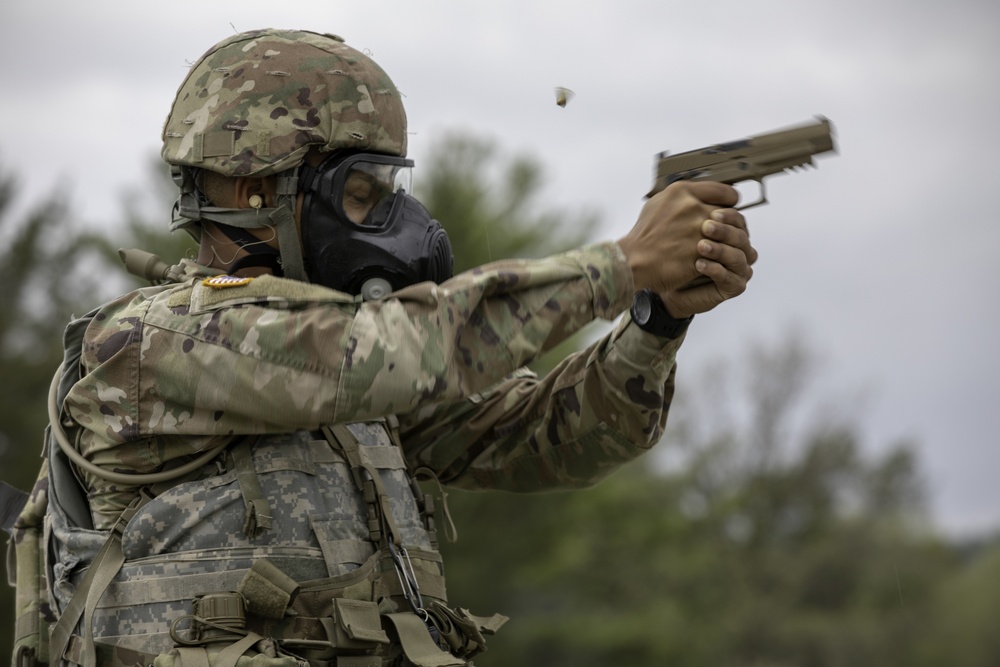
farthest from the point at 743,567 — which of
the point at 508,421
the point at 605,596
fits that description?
the point at 508,421

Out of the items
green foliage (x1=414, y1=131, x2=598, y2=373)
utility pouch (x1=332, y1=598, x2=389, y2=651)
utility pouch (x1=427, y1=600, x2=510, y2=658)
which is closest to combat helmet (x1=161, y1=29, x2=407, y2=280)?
utility pouch (x1=332, y1=598, x2=389, y2=651)

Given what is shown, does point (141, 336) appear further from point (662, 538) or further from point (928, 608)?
point (928, 608)

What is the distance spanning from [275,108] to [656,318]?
4.79ft

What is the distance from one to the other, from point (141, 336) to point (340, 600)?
102 centimetres

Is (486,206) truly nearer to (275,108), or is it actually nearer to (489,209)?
(489,209)

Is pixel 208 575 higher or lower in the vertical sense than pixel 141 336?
lower

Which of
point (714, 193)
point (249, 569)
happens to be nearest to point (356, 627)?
point (249, 569)

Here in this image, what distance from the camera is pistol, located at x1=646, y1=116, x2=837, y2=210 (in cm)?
387

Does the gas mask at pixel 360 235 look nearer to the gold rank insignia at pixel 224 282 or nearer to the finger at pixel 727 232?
the gold rank insignia at pixel 224 282

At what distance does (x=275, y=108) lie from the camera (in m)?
4.28

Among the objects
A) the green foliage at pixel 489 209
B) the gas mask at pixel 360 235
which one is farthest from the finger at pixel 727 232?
the green foliage at pixel 489 209

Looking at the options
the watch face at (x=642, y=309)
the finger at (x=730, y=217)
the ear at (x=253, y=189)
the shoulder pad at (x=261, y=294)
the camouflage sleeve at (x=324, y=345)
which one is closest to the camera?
the camouflage sleeve at (x=324, y=345)

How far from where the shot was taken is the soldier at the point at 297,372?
12.4ft

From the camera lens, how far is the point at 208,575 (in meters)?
4.00
